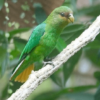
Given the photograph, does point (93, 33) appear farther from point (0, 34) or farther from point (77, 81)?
point (77, 81)

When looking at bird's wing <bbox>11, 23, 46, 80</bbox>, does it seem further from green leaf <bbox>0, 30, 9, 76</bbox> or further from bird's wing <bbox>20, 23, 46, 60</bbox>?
green leaf <bbox>0, 30, 9, 76</bbox>

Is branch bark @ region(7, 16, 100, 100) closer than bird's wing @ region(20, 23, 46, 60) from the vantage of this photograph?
Yes

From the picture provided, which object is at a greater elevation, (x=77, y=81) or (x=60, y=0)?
(x=77, y=81)

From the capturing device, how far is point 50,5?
1.97 meters

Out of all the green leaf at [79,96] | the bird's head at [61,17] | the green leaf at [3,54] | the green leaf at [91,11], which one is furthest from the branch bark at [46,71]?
the green leaf at [79,96]

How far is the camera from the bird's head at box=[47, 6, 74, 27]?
5.29ft

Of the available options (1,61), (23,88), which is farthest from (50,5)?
(23,88)

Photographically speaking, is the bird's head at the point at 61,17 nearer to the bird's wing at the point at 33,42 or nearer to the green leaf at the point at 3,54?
the bird's wing at the point at 33,42

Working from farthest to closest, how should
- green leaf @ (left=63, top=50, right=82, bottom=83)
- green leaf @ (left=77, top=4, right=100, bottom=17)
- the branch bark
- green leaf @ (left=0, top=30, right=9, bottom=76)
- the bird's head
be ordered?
green leaf @ (left=77, top=4, right=100, bottom=17)
green leaf @ (left=63, top=50, right=82, bottom=83)
green leaf @ (left=0, top=30, right=9, bottom=76)
the bird's head
the branch bark

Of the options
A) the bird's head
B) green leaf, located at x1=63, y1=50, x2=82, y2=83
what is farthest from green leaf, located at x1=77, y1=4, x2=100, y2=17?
the bird's head

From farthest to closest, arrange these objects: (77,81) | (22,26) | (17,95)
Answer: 1. (77,81)
2. (22,26)
3. (17,95)

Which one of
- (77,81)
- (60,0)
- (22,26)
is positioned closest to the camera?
(60,0)

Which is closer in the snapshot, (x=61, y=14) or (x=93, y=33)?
(x=93, y=33)

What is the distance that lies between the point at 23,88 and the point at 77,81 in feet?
7.57
